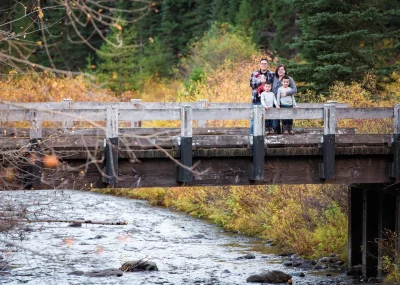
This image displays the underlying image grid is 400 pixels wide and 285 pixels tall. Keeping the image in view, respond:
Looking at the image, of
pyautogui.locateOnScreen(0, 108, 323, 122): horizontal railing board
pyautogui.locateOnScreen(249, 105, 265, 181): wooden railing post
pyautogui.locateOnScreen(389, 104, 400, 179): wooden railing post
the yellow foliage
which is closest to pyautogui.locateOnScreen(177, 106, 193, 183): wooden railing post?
pyautogui.locateOnScreen(0, 108, 323, 122): horizontal railing board

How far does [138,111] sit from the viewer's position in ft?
A: 48.1

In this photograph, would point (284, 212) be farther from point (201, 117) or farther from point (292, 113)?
point (201, 117)

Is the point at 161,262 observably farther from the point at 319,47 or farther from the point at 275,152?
the point at 319,47

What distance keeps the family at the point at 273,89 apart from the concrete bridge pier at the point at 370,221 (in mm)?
2644

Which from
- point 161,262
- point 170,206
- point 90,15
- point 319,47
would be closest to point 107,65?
point 170,206

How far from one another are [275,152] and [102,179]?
3.31 metres

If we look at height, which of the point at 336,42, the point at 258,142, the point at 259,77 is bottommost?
the point at 258,142

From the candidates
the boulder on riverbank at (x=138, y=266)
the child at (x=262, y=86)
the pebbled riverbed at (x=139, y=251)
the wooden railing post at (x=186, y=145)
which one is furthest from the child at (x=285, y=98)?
the boulder on riverbank at (x=138, y=266)

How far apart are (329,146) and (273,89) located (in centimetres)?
221

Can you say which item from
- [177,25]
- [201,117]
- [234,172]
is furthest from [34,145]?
[177,25]

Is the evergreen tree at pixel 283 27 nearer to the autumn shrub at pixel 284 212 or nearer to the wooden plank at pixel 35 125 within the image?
the autumn shrub at pixel 284 212

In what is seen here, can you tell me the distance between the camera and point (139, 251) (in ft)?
73.4

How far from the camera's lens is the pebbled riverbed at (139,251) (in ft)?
60.8

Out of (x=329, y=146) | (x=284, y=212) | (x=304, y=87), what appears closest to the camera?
(x=329, y=146)
